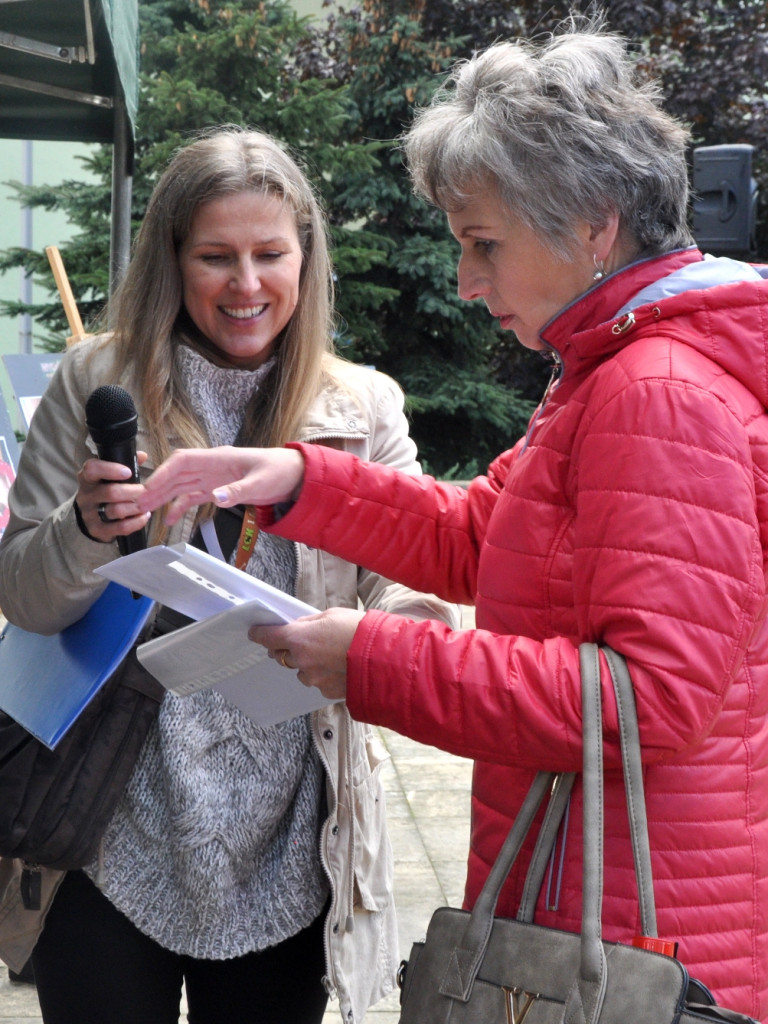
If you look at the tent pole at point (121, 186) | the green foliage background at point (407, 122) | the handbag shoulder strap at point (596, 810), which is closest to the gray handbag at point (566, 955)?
the handbag shoulder strap at point (596, 810)

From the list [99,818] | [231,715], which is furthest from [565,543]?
[99,818]

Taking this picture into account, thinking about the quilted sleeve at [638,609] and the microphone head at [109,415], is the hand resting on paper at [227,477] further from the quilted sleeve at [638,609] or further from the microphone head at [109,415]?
A: the quilted sleeve at [638,609]

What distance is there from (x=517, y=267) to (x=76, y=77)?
10.5 ft

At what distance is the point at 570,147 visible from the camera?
1.58m

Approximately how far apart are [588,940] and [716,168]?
7.88 metres

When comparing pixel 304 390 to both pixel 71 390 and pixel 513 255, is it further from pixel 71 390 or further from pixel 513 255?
pixel 513 255

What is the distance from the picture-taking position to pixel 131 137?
4.56 m

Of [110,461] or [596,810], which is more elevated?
[110,461]

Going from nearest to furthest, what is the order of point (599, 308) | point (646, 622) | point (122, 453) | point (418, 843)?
point (646, 622) < point (599, 308) < point (122, 453) < point (418, 843)

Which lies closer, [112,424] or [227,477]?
[112,424]

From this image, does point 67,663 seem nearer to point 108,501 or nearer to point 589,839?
point 108,501

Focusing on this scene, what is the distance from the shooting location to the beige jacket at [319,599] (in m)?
1.94

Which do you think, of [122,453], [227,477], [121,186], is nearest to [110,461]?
[122,453]

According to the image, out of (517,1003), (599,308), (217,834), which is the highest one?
(599,308)
